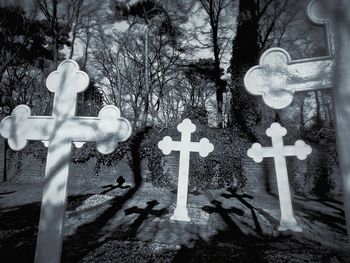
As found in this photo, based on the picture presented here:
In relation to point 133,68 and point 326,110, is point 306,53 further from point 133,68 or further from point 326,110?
point 133,68

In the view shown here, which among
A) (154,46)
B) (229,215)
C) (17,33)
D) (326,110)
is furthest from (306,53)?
(17,33)

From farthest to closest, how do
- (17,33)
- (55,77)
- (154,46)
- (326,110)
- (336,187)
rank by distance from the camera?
(326,110) < (154,46) < (17,33) < (336,187) < (55,77)

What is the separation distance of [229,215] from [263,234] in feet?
4.47

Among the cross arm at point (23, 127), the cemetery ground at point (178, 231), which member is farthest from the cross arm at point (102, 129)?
the cemetery ground at point (178, 231)

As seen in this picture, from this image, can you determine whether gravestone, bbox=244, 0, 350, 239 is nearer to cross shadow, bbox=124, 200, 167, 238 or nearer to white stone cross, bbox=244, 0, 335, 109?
white stone cross, bbox=244, 0, 335, 109

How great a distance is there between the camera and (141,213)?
18.7ft

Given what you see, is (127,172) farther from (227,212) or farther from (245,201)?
(227,212)

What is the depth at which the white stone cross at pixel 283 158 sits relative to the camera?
4.68 m

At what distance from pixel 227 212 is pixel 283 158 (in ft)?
6.45

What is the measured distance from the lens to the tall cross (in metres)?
1.97

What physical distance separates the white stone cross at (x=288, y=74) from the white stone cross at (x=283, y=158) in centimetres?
368

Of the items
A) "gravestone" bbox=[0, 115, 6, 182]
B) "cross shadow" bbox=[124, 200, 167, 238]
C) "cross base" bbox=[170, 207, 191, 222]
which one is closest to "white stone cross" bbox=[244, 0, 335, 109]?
"cross shadow" bbox=[124, 200, 167, 238]

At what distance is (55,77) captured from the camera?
210cm

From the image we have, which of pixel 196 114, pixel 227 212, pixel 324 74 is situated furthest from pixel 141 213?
pixel 196 114
